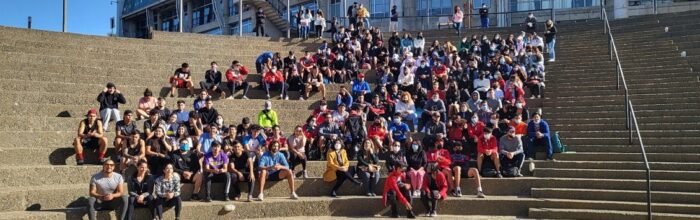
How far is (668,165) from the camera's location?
11.8m

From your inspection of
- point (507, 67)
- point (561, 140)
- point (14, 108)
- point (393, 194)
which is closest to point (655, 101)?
point (561, 140)

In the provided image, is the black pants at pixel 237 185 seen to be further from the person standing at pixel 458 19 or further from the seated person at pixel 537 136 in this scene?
the person standing at pixel 458 19

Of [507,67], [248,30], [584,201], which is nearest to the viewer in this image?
[584,201]

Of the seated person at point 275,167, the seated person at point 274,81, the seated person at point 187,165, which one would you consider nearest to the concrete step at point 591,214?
the seated person at point 275,167

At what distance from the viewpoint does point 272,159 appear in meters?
12.2

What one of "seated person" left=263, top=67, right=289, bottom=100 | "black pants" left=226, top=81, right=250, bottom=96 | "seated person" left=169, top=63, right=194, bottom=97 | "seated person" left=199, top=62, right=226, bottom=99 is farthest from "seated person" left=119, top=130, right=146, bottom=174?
"seated person" left=263, top=67, right=289, bottom=100

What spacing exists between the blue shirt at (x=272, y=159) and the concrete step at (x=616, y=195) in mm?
4652

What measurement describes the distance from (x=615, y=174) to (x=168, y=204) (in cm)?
795

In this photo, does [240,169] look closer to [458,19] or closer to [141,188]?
[141,188]

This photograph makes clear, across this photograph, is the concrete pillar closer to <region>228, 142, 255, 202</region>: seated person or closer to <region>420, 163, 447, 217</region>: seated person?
<region>420, 163, 447, 217</region>: seated person

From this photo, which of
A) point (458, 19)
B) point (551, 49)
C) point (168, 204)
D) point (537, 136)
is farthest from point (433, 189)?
point (458, 19)

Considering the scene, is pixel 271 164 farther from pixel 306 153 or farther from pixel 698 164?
pixel 698 164

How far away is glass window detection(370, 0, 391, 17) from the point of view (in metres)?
40.9

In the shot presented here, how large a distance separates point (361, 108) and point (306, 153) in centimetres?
211
